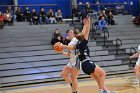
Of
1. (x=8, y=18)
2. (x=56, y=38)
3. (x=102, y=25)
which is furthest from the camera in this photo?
(x=102, y=25)

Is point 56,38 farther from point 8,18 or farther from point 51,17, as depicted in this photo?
point 51,17

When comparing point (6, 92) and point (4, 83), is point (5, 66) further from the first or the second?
point (6, 92)

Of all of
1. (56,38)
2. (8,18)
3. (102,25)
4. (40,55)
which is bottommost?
(40,55)

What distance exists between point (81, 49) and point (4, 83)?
5.58 metres

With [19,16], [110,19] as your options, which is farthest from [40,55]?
[110,19]

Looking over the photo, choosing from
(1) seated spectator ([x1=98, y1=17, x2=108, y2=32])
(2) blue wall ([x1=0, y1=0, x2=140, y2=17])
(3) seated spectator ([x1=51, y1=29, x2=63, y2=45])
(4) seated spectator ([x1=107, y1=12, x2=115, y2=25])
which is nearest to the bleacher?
(3) seated spectator ([x1=51, y1=29, x2=63, y2=45])

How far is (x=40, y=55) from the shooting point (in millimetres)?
15352

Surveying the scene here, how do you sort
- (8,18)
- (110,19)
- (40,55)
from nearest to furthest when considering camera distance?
(40,55), (8,18), (110,19)

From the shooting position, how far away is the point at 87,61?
8125mm

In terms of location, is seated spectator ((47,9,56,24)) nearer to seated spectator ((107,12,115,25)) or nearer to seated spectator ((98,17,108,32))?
seated spectator ((98,17,108,32))

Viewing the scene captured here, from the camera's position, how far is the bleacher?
13623 mm

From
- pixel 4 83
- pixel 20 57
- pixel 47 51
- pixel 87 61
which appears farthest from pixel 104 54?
pixel 87 61

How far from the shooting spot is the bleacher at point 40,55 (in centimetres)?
1362

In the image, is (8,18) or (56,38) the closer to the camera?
(56,38)
